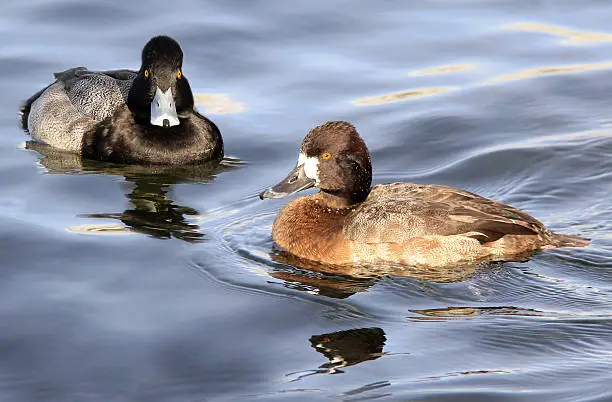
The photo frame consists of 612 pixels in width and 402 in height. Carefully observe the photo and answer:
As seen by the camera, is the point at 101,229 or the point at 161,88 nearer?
the point at 101,229

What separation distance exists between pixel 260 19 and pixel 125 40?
1.83 meters

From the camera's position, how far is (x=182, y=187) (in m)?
11.5

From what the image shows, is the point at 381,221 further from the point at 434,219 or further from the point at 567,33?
the point at 567,33

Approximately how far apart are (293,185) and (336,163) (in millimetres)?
441

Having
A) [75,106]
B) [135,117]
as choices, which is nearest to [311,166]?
[135,117]

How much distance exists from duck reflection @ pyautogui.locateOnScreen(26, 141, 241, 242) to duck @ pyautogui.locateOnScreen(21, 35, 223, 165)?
12 centimetres

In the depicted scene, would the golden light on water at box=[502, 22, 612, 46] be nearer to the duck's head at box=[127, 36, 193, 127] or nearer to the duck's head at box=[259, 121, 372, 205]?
the duck's head at box=[127, 36, 193, 127]

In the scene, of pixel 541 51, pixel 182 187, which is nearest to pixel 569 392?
pixel 182 187

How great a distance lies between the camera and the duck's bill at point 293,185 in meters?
9.66

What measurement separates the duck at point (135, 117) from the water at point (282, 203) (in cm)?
22

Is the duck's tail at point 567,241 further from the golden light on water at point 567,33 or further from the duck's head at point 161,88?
the golden light on water at point 567,33

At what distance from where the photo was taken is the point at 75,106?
13023 millimetres

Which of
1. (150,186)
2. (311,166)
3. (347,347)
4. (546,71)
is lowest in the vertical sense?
(347,347)

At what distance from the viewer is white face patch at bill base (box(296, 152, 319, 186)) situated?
9555 mm
